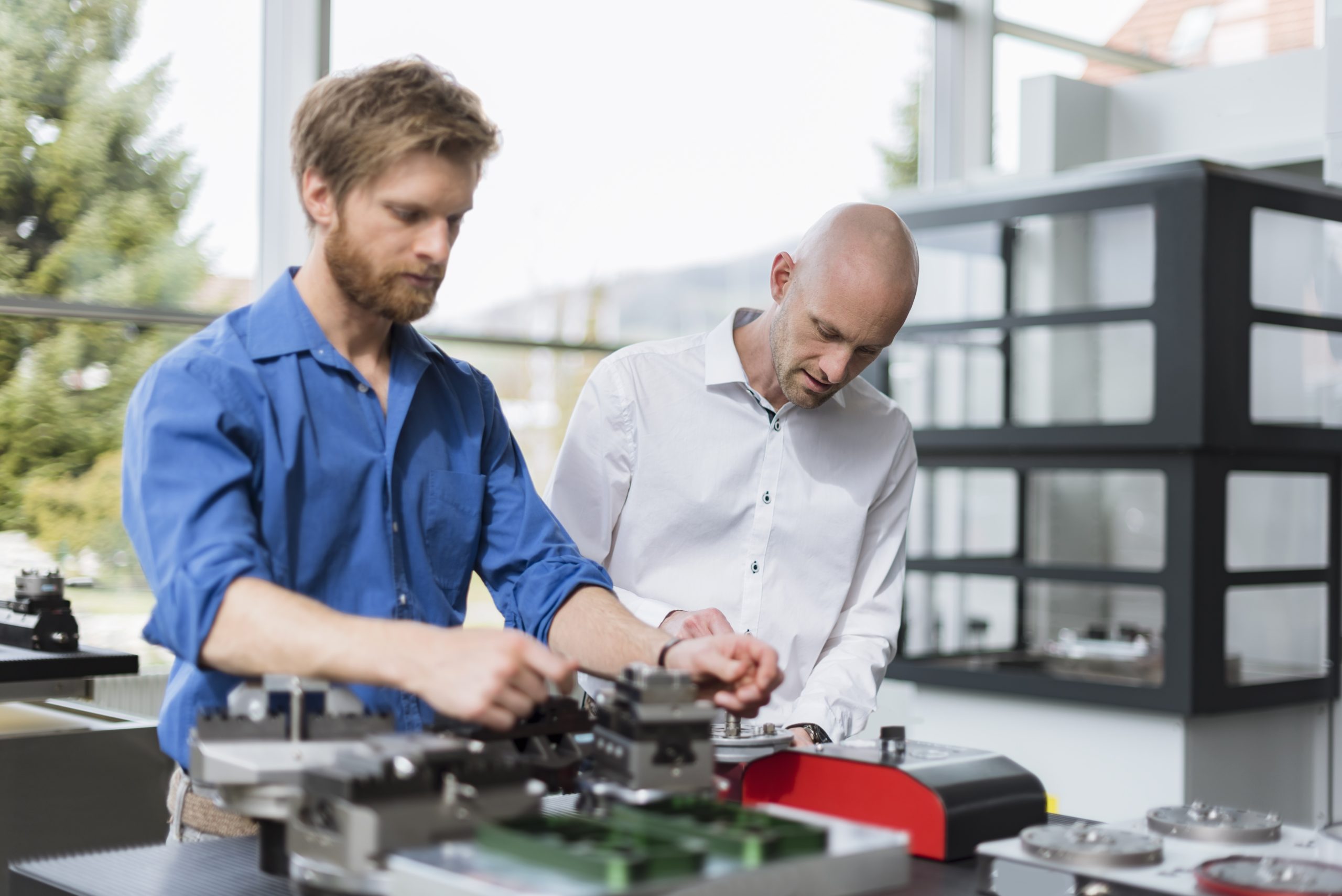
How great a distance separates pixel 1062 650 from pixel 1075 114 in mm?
1593

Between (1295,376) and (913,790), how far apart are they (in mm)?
2652

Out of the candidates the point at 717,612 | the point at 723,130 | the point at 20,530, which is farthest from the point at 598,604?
the point at 723,130

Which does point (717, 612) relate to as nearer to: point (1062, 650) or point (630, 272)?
point (1062, 650)

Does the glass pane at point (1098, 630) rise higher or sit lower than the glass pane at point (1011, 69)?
lower

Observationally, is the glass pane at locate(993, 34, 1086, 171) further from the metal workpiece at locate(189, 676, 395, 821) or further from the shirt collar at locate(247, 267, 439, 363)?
the metal workpiece at locate(189, 676, 395, 821)

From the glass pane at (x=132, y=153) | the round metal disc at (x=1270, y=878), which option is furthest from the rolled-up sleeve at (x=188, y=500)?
the glass pane at (x=132, y=153)

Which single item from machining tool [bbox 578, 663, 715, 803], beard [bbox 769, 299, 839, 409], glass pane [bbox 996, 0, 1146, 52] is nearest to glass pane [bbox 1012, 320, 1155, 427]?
beard [bbox 769, 299, 839, 409]

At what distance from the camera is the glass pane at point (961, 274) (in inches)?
153

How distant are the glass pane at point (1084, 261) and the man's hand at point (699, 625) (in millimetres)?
2117

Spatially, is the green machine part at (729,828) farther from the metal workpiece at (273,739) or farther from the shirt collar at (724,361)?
the shirt collar at (724,361)

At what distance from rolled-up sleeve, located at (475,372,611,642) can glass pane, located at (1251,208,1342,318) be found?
2399 millimetres

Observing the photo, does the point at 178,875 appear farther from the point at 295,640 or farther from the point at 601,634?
the point at 601,634

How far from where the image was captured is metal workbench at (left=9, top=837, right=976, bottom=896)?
1.09m

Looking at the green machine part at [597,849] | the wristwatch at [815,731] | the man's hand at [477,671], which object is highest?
the man's hand at [477,671]
